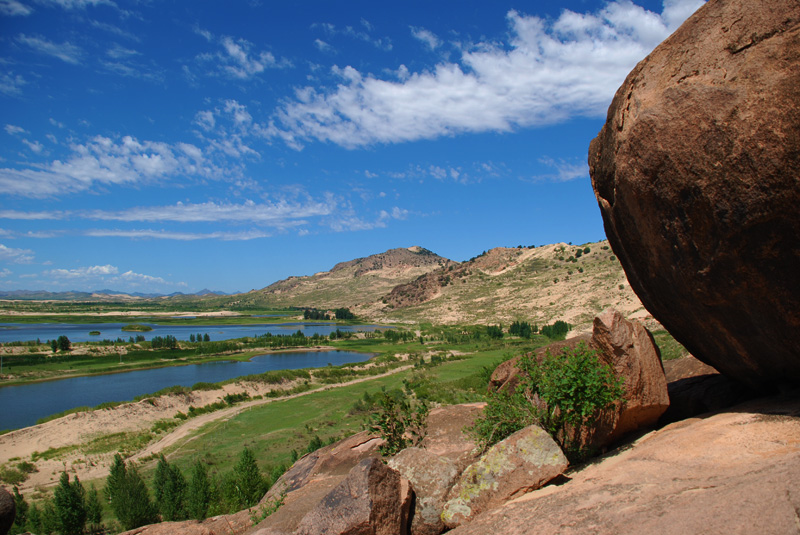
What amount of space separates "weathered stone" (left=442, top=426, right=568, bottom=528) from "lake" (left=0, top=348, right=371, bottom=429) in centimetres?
6013

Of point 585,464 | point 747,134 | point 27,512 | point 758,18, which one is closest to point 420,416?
point 585,464

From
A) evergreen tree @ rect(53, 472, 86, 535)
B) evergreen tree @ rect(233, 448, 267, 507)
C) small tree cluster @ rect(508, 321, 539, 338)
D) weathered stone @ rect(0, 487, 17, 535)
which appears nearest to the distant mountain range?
small tree cluster @ rect(508, 321, 539, 338)

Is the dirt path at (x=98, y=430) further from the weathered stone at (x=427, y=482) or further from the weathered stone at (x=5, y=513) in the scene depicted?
the weathered stone at (x=427, y=482)

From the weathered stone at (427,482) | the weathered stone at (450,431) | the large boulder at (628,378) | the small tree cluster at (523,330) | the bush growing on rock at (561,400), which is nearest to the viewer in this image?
the weathered stone at (427,482)

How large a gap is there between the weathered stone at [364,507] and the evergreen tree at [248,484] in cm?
1470

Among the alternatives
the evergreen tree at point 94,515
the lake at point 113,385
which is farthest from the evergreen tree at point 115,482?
the lake at point 113,385

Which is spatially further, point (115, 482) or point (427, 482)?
point (115, 482)

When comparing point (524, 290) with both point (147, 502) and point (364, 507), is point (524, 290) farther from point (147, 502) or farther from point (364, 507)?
point (364, 507)

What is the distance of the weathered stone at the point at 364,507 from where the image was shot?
8258 mm

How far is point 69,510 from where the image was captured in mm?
22594

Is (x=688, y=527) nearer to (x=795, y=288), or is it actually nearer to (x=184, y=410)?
(x=795, y=288)

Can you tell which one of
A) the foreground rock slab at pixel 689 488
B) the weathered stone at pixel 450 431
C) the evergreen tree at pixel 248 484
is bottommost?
the evergreen tree at pixel 248 484

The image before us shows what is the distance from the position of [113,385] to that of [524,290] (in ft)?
294

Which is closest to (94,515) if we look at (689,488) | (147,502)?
(147,502)
